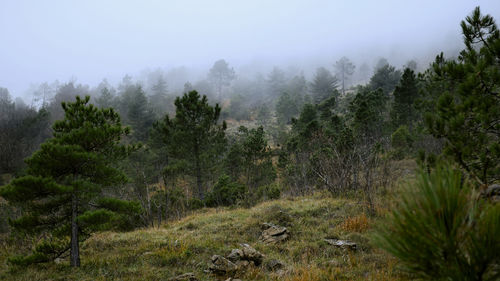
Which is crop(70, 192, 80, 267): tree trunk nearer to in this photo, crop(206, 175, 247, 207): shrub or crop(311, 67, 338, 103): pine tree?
crop(206, 175, 247, 207): shrub

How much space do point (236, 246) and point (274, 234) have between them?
44.2 inches

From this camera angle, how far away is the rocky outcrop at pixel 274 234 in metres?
6.50

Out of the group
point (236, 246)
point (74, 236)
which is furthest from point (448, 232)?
point (74, 236)

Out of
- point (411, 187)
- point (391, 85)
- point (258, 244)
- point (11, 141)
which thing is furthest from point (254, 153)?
point (391, 85)

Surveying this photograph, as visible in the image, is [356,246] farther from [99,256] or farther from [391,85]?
[391,85]

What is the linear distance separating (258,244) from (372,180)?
183 inches

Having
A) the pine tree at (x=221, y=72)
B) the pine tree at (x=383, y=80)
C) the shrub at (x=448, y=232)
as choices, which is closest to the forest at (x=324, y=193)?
the shrub at (x=448, y=232)

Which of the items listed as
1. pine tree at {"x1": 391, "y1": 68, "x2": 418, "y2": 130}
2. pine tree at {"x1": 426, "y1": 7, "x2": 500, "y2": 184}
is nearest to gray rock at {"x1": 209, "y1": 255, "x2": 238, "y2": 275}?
pine tree at {"x1": 426, "y1": 7, "x2": 500, "y2": 184}

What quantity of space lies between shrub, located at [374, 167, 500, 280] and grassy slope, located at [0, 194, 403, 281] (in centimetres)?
293

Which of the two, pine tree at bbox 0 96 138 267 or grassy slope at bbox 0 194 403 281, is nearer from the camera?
grassy slope at bbox 0 194 403 281

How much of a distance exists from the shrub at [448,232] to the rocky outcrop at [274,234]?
5.49 meters

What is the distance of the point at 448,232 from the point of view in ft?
3.96

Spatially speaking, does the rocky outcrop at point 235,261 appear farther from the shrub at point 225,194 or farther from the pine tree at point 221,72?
the pine tree at point 221,72

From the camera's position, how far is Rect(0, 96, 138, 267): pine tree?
4.93m
